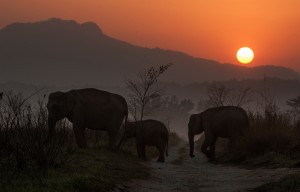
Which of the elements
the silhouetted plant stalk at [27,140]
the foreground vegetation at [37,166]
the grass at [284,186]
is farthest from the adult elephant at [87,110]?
the grass at [284,186]

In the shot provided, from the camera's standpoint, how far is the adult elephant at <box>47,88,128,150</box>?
1994cm

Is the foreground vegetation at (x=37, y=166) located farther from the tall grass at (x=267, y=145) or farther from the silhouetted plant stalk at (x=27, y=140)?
the tall grass at (x=267, y=145)

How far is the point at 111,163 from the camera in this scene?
1570cm

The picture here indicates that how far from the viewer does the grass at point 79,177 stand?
10.3m

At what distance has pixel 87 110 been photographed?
20.7 metres

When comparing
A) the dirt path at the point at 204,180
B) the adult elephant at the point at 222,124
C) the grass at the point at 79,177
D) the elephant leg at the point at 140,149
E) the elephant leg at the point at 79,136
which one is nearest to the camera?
the grass at the point at 79,177

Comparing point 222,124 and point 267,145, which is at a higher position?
point 222,124

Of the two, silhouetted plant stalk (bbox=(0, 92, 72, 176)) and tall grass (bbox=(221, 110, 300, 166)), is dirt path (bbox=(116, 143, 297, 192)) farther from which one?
tall grass (bbox=(221, 110, 300, 166))

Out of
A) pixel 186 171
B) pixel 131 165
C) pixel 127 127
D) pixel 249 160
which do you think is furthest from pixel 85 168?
pixel 127 127

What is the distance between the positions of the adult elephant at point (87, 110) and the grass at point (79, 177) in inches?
152

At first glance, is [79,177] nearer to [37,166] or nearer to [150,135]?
[37,166]

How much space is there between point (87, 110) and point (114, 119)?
50.1 inches

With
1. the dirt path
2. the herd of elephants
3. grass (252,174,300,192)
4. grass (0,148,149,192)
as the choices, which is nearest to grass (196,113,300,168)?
the herd of elephants

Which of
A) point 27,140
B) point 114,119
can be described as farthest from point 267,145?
point 27,140
